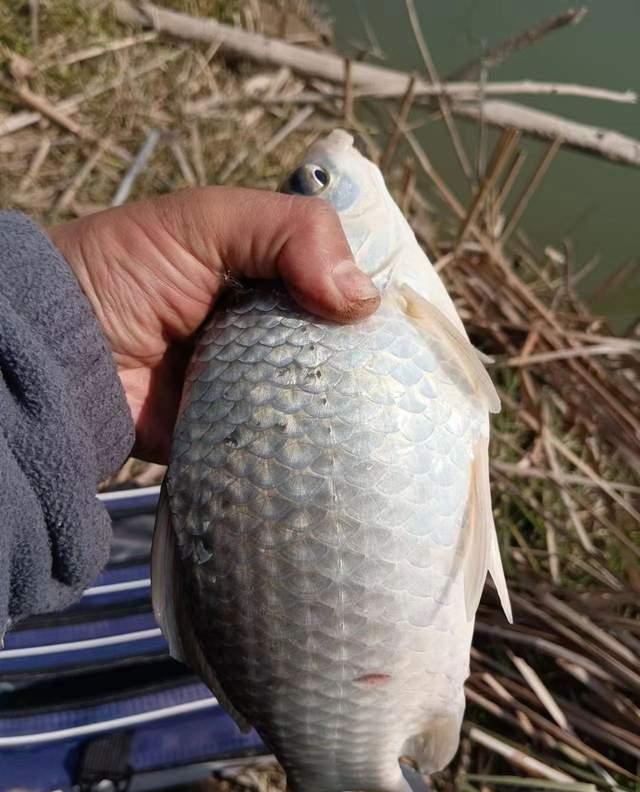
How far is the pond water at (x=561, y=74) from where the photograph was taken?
450cm

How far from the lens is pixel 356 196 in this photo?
158 centimetres

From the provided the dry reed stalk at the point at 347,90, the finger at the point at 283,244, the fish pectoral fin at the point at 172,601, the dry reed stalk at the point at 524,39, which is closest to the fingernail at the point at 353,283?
the finger at the point at 283,244

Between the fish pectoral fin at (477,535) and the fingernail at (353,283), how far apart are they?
322 mm

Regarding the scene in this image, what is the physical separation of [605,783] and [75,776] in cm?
140

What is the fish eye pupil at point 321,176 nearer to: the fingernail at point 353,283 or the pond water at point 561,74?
the fingernail at point 353,283

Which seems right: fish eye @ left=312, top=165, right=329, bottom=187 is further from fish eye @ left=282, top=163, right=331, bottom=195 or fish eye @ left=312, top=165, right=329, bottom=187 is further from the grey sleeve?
the grey sleeve

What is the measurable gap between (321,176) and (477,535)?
29.7 inches

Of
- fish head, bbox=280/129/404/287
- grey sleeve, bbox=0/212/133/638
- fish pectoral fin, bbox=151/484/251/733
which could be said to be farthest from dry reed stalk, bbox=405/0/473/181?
fish pectoral fin, bbox=151/484/251/733

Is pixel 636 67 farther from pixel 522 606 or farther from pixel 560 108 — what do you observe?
pixel 522 606

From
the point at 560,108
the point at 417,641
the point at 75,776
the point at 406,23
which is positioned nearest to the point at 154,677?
the point at 75,776

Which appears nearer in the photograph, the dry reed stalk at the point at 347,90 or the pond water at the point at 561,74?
the dry reed stalk at the point at 347,90

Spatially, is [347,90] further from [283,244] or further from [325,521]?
[325,521]

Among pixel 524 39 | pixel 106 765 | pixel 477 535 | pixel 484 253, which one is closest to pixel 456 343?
pixel 477 535

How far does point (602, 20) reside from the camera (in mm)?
5035
